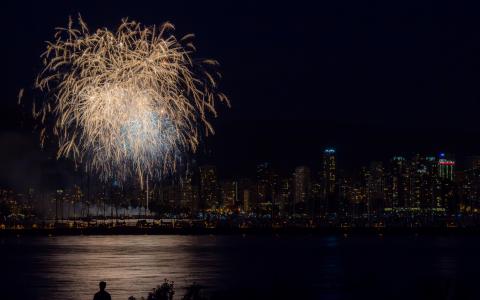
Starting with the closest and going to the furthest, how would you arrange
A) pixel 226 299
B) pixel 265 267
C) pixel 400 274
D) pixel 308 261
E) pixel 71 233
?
1. pixel 226 299
2. pixel 400 274
3. pixel 265 267
4. pixel 308 261
5. pixel 71 233

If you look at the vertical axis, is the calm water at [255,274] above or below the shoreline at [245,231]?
above

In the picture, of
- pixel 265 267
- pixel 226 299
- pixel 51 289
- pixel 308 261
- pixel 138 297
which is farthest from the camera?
pixel 308 261

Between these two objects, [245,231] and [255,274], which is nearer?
[255,274]

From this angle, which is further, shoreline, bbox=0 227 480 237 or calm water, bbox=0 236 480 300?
shoreline, bbox=0 227 480 237

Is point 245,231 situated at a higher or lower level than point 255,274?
lower

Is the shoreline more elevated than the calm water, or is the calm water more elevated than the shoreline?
the calm water

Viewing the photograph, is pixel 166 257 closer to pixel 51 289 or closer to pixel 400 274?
pixel 400 274

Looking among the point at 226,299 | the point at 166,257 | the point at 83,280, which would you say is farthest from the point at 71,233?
the point at 226,299

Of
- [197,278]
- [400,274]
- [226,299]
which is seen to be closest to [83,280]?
[197,278]

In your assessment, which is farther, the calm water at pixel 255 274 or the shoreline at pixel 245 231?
the shoreline at pixel 245 231

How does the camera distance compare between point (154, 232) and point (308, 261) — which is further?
point (154, 232)
